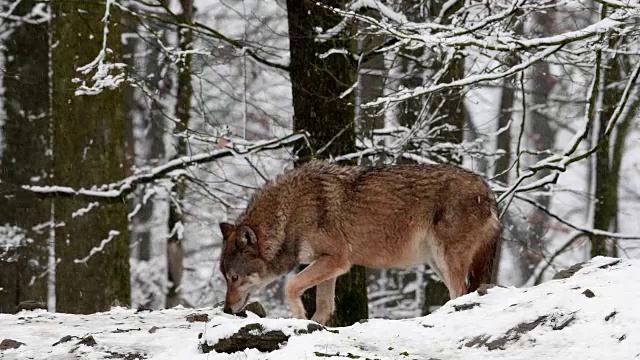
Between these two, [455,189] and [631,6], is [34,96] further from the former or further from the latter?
[631,6]

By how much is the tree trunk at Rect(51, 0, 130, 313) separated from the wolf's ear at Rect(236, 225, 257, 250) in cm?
357

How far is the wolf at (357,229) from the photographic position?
8742mm

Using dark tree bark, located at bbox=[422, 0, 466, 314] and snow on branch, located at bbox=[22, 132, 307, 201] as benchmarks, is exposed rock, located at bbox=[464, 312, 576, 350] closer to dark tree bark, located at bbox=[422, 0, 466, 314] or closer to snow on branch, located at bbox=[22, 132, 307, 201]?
dark tree bark, located at bbox=[422, 0, 466, 314]

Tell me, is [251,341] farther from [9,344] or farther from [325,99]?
[325,99]

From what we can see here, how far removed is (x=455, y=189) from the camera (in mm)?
8797

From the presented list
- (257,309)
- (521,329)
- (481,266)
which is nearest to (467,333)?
(521,329)

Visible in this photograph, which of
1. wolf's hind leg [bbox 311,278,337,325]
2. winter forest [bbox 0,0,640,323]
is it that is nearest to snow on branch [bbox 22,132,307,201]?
winter forest [bbox 0,0,640,323]

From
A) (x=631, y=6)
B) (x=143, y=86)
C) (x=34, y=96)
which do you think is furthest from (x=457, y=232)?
(x=34, y=96)

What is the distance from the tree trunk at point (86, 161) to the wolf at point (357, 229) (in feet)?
11.3

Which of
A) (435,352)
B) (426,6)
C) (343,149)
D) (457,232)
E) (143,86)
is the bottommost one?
(435,352)

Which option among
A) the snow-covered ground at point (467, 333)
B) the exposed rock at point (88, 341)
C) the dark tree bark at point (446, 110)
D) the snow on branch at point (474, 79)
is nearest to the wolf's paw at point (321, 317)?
the snow on branch at point (474, 79)

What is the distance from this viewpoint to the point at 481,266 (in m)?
8.86

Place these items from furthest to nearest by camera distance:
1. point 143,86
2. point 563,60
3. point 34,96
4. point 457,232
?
point 34,96 < point 143,86 < point 563,60 < point 457,232

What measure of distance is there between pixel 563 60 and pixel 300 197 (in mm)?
4200
